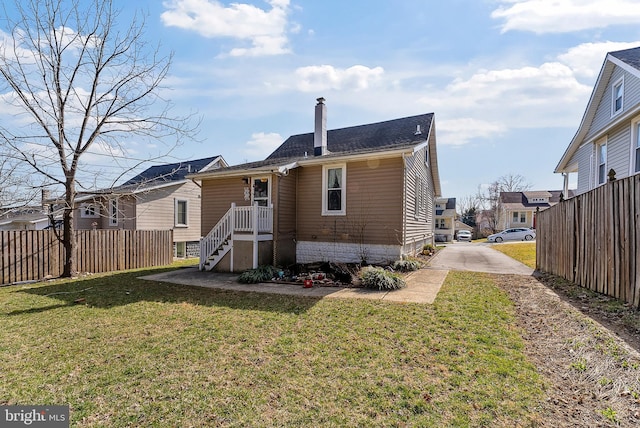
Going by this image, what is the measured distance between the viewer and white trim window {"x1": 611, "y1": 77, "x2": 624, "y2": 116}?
1046 centimetres

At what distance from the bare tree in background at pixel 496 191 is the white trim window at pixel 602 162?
39.7m

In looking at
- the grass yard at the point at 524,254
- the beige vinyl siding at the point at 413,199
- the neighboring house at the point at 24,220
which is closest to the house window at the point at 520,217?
the grass yard at the point at 524,254

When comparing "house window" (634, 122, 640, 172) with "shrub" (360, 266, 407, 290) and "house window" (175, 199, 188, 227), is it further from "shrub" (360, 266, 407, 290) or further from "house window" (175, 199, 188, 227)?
"house window" (175, 199, 188, 227)

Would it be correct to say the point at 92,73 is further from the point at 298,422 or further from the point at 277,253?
the point at 298,422

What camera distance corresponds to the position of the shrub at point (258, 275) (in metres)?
8.66

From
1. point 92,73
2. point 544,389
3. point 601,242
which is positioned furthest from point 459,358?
point 92,73

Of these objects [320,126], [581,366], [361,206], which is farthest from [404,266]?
[320,126]

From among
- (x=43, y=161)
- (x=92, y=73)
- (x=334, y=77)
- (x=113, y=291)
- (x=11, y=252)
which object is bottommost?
(x=113, y=291)

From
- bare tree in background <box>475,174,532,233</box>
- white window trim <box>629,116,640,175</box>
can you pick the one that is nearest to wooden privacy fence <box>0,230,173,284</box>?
white window trim <box>629,116,640,175</box>

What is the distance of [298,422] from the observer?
8.48 feet

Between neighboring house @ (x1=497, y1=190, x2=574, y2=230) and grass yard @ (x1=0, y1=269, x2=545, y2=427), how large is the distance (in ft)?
142

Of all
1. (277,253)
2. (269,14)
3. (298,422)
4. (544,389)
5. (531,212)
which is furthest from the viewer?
(531,212)

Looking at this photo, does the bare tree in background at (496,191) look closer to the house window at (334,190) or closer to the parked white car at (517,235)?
the parked white car at (517,235)

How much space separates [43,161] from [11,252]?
2955 mm
